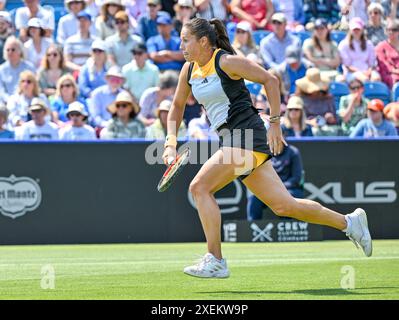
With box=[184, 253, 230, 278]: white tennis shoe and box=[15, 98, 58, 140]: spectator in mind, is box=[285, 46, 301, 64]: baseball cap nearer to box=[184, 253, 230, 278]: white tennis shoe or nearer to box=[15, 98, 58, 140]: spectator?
box=[15, 98, 58, 140]: spectator

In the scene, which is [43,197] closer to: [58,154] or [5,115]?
[58,154]


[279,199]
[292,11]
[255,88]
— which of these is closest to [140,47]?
[255,88]

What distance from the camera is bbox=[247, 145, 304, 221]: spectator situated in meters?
14.5

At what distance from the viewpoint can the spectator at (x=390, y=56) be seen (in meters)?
18.7

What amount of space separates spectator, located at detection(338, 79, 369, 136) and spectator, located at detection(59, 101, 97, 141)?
4.13 m

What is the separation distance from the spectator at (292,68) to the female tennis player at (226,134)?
351 inches

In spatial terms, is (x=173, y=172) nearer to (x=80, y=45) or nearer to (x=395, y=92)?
(x=80, y=45)

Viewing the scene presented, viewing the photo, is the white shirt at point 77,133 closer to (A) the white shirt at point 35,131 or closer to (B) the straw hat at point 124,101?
(A) the white shirt at point 35,131

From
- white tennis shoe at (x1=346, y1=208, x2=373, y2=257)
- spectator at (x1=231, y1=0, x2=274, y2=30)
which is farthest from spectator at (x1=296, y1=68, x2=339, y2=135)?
white tennis shoe at (x1=346, y1=208, x2=373, y2=257)

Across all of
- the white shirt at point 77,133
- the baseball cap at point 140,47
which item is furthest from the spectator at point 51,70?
the white shirt at point 77,133

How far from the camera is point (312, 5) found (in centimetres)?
1975

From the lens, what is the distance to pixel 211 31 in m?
8.80
